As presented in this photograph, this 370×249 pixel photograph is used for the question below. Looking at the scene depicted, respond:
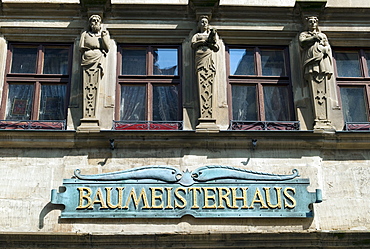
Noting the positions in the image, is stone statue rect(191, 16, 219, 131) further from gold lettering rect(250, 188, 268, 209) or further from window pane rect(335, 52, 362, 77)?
window pane rect(335, 52, 362, 77)

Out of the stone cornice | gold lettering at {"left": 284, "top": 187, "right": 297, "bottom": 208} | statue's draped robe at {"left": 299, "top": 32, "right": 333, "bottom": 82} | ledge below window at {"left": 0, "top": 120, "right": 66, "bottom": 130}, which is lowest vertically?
gold lettering at {"left": 284, "top": 187, "right": 297, "bottom": 208}

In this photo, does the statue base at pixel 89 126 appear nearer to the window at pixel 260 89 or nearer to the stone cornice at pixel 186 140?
the stone cornice at pixel 186 140

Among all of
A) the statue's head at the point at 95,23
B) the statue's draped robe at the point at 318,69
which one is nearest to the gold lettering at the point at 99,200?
the statue's head at the point at 95,23

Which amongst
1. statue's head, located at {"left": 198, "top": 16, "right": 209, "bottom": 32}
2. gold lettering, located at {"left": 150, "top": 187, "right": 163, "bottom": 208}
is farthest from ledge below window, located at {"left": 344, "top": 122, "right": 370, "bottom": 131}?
gold lettering, located at {"left": 150, "top": 187, "right": 163, "bottom": 208}

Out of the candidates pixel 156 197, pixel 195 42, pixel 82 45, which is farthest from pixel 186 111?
pixel 82 45

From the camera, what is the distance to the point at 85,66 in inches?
431

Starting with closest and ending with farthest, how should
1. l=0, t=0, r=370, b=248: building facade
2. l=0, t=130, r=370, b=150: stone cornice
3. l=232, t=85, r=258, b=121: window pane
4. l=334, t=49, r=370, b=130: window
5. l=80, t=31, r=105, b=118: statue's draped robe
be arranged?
l=0, t=0, r=370, b=248: building facade < l=0, t=130, r=370, b=150: stone cornice < l=80, t=31, r=105, b=118: statue's draped robe < l=232, t=85, r=258, b=121: window pane < l=334, t=49, r=370, b=130: window

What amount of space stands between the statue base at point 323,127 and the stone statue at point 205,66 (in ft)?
6.18

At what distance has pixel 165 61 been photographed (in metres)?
11.6

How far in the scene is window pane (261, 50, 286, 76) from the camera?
458 inches

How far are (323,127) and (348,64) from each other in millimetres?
1917

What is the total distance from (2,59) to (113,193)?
3.68m

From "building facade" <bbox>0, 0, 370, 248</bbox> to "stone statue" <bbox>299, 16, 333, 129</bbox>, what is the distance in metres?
0.02

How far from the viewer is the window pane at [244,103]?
11.2 meters
